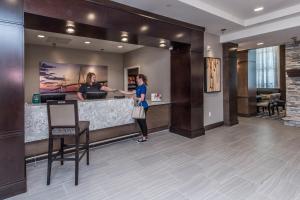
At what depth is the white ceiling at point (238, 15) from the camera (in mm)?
3578

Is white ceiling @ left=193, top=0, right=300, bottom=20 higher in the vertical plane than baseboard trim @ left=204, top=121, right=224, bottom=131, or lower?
higher

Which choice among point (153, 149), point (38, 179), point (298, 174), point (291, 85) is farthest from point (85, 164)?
point (291, 85)

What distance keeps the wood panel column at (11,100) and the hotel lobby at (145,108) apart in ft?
0.03

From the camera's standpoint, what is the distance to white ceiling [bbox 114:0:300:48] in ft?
11.7

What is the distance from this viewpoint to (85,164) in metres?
3.21

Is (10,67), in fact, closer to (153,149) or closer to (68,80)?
(153,149)

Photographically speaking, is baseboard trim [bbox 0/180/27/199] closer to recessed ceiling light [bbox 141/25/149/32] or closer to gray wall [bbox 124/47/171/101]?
recessed ceiling light [bbox 141/25/149/32]

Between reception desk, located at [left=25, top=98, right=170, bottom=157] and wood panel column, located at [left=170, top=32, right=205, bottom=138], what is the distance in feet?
1.92

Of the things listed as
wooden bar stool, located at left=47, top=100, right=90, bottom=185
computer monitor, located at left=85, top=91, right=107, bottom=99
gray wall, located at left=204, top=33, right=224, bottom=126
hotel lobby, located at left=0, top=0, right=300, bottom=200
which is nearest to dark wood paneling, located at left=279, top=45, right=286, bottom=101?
hotel lobby, located at left=0, top=0, right=300, bottom=200

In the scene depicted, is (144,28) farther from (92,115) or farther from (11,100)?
(11,100)

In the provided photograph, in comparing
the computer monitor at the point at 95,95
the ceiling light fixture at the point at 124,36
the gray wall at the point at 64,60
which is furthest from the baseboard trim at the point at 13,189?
the gray wall at the point at 64,60

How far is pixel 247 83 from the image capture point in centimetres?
749

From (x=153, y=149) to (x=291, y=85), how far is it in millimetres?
5331

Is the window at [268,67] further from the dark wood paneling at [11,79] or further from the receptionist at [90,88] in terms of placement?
the dark wood paneling at [11,79]
